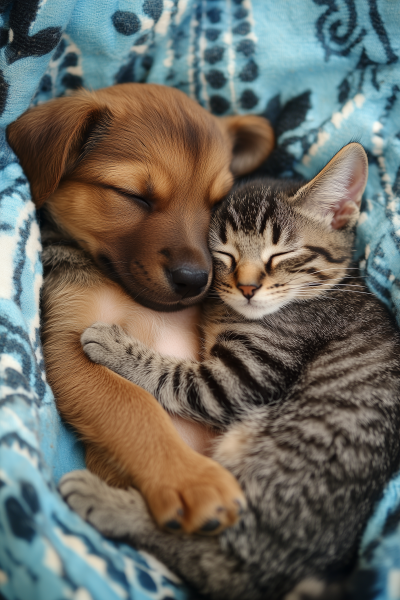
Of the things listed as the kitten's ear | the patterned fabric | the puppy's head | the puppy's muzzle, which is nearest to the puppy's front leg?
the patterned fabric

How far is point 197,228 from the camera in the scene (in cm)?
194

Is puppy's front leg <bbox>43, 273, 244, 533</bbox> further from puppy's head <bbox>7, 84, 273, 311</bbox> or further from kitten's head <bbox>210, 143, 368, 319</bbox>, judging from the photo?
kitten's head <bbox>210, 143, 368, 319</bbox>

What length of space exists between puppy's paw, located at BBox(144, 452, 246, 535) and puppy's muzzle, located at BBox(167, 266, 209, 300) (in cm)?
64

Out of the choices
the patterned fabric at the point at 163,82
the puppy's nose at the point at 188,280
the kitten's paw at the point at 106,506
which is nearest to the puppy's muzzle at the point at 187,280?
the puppy's nose at the point at 188,280

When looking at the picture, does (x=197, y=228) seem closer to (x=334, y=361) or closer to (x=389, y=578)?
(x=334, y=361)

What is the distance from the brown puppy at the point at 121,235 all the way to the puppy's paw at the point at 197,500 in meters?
0.05

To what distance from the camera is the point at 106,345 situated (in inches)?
70.2

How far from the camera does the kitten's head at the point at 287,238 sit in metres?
1.87

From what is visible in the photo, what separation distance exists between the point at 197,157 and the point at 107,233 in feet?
1.67

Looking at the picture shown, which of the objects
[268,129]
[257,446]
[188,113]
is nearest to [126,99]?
[188,113]

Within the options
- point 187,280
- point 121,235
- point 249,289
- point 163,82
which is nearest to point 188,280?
point 187,280

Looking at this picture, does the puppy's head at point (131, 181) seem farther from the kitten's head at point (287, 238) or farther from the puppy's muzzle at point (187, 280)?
the kitten's head at point (287, 238)

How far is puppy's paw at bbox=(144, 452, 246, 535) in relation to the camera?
1362mm

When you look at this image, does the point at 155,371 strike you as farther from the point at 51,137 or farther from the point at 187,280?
the point at 51,137
